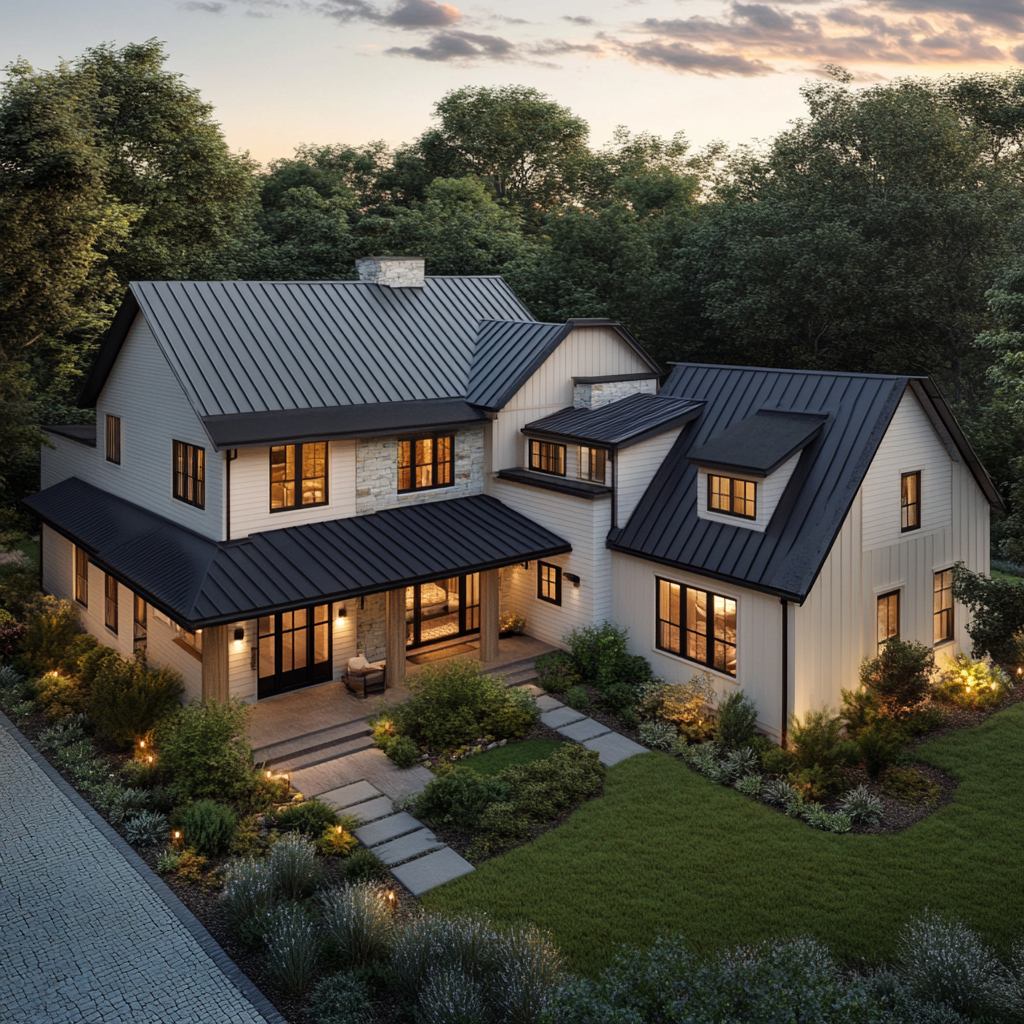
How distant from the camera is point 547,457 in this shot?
65.9 ft

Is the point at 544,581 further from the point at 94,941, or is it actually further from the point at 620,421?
the point at 94,941

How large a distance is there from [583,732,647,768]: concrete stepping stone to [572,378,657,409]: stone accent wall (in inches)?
310

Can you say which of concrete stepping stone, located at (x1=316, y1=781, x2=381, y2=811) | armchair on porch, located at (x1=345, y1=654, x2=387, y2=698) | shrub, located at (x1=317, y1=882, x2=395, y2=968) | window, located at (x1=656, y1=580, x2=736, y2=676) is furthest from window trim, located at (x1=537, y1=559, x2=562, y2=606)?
shrub, located at (x1=317, y1=882, x2=395, y2=968)

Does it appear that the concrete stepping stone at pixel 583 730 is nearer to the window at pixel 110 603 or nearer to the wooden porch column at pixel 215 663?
the wooden porch column at pixel 215 663

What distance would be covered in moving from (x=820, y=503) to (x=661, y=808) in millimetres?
6047

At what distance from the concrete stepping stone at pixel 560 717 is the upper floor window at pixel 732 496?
183 inches

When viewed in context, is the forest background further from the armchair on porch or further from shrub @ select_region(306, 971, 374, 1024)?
shrub @ select_region(306, 971, 374, 1024)

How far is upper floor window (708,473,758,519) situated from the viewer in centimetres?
1628

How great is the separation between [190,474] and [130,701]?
4703mm

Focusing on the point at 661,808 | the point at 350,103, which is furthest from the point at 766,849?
the point at 350,103

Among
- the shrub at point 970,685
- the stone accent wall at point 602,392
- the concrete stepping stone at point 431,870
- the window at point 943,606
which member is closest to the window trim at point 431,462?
the stone accent wall at point 602,392

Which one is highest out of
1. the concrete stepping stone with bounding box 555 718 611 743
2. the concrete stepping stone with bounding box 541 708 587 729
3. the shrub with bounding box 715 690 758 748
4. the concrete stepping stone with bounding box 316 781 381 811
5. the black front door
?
the black front door

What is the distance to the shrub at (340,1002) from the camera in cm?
902

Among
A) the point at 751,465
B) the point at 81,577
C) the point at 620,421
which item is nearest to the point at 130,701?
the point at 81,577
